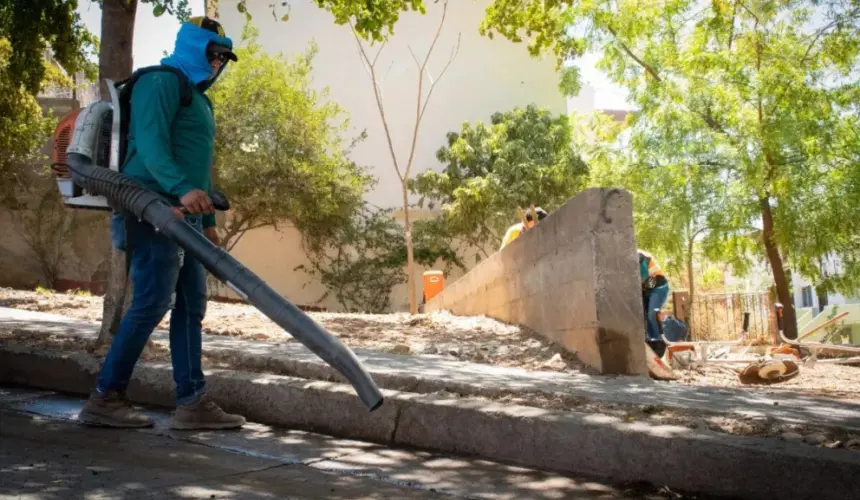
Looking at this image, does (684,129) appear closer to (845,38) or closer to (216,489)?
(845,38)

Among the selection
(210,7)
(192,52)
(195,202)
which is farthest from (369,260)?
(195,202)

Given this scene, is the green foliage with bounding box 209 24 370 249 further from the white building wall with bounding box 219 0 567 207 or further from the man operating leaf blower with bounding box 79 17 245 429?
the man operating leaf blower with bounding box 79 17 245 429

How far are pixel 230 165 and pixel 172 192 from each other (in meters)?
16.6

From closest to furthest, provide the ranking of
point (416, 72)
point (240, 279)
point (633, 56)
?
point (240, 279), point (633, 56), point (416, 72)

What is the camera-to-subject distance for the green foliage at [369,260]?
2353 centimetres

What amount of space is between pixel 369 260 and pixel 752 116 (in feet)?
39.6

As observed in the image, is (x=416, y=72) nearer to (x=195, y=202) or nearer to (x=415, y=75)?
(x=415, y=75)

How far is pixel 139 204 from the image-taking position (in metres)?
3.40

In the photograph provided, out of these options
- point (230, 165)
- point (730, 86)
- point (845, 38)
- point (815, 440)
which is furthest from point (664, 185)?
point (815, 440)

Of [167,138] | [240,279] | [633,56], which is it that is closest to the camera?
[240,279]

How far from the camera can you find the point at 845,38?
12.3 meters

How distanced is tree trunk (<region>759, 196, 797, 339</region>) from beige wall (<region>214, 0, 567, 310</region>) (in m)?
11.7

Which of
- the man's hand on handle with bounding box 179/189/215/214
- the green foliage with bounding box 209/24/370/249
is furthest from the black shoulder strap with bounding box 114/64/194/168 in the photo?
the green foliage with bounding box 209/24/370/249

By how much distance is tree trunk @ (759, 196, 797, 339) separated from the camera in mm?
15977
